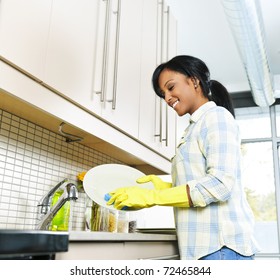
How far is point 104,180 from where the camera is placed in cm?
154

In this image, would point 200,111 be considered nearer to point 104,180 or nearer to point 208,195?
point 208,195

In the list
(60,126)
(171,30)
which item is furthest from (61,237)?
(171,30)

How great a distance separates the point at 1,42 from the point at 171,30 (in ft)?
5.00

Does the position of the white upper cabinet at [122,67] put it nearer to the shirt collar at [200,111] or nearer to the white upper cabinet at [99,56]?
the white upper cabinet at [99,56]

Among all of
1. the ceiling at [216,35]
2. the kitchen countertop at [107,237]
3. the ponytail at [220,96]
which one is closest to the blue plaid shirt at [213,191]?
the kitchen countertop at [107,237]

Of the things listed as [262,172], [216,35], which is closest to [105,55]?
[216,35]

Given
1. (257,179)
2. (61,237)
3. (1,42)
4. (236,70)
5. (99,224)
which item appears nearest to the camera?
(61,237)

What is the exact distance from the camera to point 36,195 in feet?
4.97

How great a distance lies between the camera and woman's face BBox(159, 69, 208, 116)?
1.42m

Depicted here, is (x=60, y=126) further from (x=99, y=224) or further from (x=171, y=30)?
(x=171, y=30)

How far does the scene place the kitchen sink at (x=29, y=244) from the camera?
0.56 meters

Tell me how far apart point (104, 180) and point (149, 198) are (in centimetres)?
37

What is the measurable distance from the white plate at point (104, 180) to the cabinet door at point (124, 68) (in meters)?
0.19
